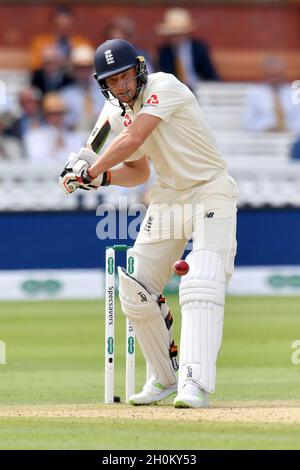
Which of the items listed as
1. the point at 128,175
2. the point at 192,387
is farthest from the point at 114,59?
the point at 192,387

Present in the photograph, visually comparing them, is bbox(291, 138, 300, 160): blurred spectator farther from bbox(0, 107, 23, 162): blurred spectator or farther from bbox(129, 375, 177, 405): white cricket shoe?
bbox(129, 375, 177, 405): white cricket shoe

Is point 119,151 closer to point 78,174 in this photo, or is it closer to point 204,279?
point 78,174

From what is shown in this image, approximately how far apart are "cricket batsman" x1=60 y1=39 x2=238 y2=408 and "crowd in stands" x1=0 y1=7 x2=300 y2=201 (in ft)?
27.9

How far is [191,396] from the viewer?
21.3 feet

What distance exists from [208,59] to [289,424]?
1118cm

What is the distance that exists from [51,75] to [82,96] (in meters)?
0.53

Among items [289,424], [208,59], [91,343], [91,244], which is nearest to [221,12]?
[208,59]

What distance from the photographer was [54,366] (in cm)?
919

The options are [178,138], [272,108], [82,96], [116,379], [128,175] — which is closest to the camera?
[178,138]

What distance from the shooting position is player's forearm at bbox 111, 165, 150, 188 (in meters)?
7.07

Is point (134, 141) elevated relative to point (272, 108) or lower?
elevated

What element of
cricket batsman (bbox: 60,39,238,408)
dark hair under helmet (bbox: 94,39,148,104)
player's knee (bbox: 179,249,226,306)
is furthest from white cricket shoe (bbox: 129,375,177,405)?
dark hair under helmet (bbox: 94,39,148,104)

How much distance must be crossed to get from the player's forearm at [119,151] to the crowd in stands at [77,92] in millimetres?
8739

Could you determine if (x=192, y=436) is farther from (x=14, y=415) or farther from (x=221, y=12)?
(x=221, y=12)
